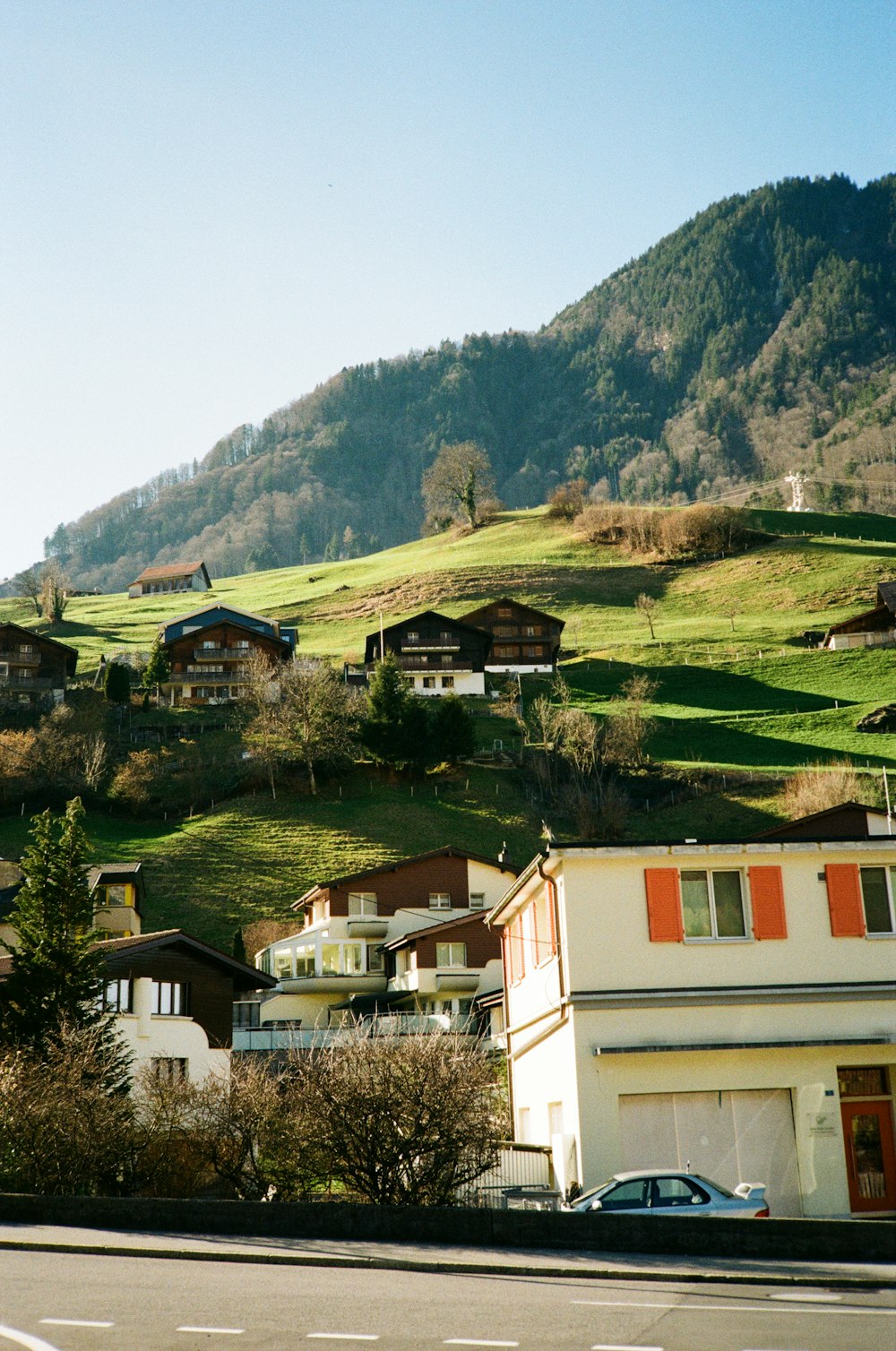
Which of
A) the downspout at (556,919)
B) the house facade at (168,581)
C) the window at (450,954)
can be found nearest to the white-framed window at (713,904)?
the downspout at (556,919)

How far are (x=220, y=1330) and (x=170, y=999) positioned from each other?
30.2 m

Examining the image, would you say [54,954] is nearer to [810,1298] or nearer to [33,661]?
[810,1298]

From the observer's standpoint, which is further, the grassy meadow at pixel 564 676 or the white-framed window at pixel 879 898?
the grassy meadow at pixel 564 676

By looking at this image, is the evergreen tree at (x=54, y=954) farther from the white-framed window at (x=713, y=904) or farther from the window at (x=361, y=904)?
the window at (x=361, y=904)

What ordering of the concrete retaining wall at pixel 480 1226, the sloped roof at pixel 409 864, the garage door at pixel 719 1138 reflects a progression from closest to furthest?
the concrete retaining wall at pixel 480 1226 → the garage door at pixel 719 1138 → the sloped roof at pixel 409 864

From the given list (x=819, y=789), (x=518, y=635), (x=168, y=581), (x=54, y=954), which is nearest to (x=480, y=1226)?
(x=54, y=954)

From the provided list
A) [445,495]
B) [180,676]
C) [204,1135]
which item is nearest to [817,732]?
[180,676]

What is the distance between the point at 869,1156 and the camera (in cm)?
2658

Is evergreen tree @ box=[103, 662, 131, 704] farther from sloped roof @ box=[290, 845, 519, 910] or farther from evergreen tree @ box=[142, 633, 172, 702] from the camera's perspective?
sloped roof @ box=[290, 845, 519, 910]

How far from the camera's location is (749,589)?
465 ft

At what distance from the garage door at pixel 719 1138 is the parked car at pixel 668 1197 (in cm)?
535

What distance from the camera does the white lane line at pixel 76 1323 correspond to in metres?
12.5

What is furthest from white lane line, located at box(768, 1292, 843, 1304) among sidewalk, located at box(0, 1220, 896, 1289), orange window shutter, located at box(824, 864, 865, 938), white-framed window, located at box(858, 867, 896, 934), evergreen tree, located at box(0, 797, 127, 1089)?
evergreen tree, located at box(0, 797, 127, 1089)

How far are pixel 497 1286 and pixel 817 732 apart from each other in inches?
3241
